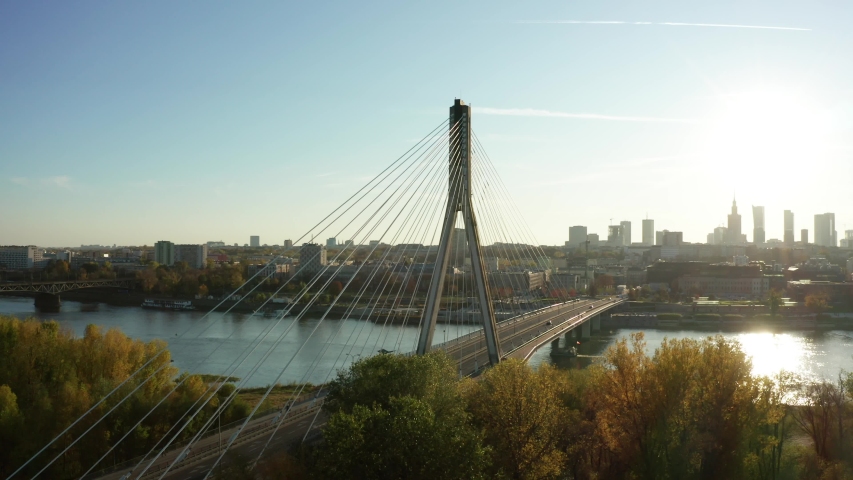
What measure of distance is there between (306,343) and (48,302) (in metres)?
14.3

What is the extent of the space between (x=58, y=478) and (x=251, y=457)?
148 cm

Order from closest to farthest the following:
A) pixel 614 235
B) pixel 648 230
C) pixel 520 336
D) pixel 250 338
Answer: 1. pixel 520 336
2. pixel 250 338
3. pixel 614 235
4. pixel 648 230

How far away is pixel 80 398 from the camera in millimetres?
5828

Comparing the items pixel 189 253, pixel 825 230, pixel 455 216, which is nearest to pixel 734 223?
pixel 825 230

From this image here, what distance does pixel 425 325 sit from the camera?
6.74 meters

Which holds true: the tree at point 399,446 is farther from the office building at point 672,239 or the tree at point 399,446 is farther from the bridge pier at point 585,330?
the office building at point 672,239

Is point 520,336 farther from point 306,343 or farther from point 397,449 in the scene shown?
point 397,449

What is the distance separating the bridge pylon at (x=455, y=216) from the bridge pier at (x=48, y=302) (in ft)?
60.2

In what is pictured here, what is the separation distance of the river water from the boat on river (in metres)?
0.73

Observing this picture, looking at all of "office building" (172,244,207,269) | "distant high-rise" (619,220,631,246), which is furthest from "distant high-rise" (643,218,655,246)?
"office building" (172,244,207,269)

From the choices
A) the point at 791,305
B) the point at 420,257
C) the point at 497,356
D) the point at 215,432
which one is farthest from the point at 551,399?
the point at 420,257

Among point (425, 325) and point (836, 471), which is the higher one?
point (425, 325)

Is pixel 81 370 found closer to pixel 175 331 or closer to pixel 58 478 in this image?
pixel 58 478

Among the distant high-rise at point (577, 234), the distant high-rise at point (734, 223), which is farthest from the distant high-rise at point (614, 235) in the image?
the distant high-rise at point (734, 223)
